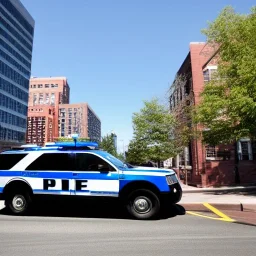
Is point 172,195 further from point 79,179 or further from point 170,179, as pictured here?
point 79,179

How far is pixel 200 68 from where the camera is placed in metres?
24.8

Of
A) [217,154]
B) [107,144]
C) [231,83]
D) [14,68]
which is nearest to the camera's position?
[231,83]

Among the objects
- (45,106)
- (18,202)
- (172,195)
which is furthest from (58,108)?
(172,195)

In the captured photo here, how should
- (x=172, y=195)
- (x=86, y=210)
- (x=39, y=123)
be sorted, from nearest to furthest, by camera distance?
(x=172, y=195) < (x=86, y=210) < (x=39, y=123)

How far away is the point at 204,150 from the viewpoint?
23.6 metres

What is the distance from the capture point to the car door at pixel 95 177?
7.98 metres

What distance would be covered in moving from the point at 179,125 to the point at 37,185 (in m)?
17.1

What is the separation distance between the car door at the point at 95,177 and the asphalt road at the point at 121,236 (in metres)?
0.78

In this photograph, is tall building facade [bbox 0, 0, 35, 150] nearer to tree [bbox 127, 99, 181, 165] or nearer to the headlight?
tree [bbox 127, 99, 181, 165]

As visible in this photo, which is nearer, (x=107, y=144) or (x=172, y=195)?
(x=172, y=195)

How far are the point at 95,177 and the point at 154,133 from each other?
16.1 m

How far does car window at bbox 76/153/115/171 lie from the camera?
815cm

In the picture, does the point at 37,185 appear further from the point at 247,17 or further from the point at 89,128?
the point at 89,128

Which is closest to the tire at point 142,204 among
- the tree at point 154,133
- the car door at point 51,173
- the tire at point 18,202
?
the car door at point 51,173
